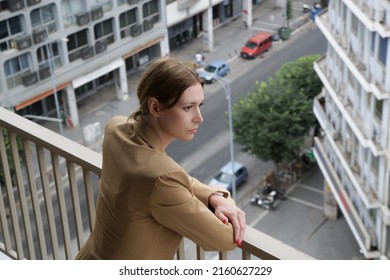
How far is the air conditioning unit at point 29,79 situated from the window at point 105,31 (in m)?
4.11

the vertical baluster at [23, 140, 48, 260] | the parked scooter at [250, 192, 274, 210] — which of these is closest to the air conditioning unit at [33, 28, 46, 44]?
the parked scooter at [250, 192, 274, 210]

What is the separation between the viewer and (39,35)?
1308 inches

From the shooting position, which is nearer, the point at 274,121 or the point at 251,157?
the point at 274,121

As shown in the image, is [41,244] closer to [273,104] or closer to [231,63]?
[273,104]

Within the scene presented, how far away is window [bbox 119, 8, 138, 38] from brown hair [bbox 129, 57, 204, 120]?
112 ft

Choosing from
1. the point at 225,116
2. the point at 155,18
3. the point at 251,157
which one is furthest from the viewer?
the point at 155,18

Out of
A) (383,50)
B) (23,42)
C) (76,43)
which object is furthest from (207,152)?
(383,50)

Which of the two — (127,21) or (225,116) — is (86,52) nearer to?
(127,21)

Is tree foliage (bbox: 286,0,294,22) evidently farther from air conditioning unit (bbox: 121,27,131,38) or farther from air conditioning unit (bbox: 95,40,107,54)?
air conditioning unit (bbox: 95,40,107,54)

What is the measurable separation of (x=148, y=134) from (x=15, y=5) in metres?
28.5

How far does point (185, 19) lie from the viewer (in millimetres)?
45125

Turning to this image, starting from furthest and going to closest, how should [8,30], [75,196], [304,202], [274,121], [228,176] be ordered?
[304,202], [228,176], [8,30], [274,121], [75,196]

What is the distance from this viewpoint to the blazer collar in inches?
167

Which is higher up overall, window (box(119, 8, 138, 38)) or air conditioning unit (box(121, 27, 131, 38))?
window (box(119, 8, 138, 38))
